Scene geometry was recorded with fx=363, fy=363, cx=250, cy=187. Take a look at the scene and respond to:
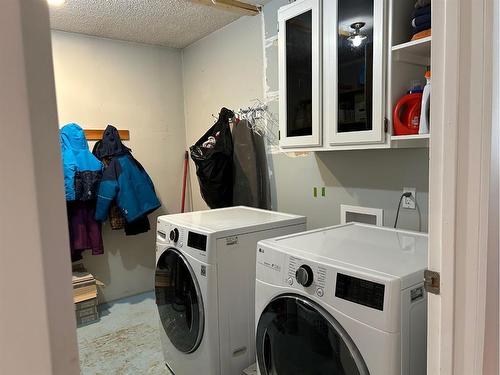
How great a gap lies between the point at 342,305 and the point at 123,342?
204 centimetres

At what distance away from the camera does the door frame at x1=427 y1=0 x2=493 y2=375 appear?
0.82 m

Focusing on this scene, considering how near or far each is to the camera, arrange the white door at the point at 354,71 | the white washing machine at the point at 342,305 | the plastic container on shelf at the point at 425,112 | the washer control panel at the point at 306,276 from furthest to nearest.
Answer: the white door at the point at 354,71 < the plastic container on shelf at the point at 425,112 < the washer control panel at the point at 306,276 < the white washing machine at the point at 342,305

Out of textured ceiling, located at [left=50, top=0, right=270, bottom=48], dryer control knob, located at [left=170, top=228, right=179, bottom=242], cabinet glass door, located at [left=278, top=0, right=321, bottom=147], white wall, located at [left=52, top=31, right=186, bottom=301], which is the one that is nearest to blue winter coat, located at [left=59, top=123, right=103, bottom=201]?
white wall, located at [left=52, top=31, right=186, bottom=301]

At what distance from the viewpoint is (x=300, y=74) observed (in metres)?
2.02

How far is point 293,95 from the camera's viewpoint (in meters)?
2.09

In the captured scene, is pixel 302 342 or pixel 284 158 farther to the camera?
pixel 284 158

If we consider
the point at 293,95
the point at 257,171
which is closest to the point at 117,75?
the point at 257,171

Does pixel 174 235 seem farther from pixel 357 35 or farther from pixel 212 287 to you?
pixel 357 35

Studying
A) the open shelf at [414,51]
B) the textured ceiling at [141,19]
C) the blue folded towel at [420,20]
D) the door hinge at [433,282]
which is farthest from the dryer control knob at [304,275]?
the textured ceiling at [141,19]

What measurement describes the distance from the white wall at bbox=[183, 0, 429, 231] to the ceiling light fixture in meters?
0.59

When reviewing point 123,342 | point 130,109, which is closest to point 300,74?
point 130,109

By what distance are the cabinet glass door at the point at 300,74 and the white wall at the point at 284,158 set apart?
1.02 feet

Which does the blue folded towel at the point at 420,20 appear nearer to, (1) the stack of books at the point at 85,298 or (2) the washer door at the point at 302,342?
(2) the washer door at the point at 302,342

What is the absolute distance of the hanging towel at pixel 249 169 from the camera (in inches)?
105
